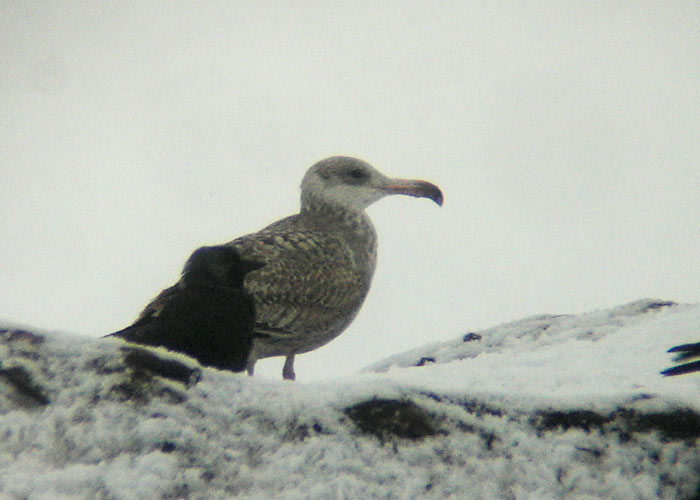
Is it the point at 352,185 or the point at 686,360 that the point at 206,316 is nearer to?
the point at 686,360

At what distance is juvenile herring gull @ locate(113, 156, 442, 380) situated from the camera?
3.84 meters

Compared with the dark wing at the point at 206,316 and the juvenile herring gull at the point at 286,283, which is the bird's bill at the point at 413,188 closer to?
the juvenile herring gull at the point at 286,283

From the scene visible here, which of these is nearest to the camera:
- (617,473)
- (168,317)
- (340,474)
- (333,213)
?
(340,474)

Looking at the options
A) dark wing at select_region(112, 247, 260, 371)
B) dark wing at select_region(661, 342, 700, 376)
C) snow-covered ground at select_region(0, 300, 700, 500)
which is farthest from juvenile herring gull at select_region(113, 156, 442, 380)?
dark wing at select_region(661, 342, 700, 376)

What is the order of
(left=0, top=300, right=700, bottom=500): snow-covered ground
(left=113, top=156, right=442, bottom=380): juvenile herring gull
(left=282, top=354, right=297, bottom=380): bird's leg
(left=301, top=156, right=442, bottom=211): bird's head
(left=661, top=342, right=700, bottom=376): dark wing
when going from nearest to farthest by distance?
(left=0, top=300, right=700, bottom=500): snow-covered ground
(left=661, top=342, right=700, bottom=376): dark wing
(left=113, top=156, right=442, bottom=380): juvenile herring gull
(left=282, top=354, right=297, bottom=380): bird's leg
(left=301, top=156, right=442, bottom=211): bird's head

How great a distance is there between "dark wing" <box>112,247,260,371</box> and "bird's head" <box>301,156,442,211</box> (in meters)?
1.95

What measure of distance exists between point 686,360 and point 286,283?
292 cm

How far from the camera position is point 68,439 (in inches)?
68.3

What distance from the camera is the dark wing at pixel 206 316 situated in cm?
371

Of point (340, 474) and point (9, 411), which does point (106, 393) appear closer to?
point (9, 411)

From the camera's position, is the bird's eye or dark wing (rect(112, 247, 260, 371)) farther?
the bird's eye

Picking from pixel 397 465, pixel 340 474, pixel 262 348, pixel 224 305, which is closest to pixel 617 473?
pixel 397 465

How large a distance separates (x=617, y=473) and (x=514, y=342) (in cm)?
276

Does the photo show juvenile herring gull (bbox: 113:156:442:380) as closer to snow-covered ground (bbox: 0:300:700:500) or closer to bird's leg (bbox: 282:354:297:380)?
bird's leg (bbox: 282:354:297:380)
